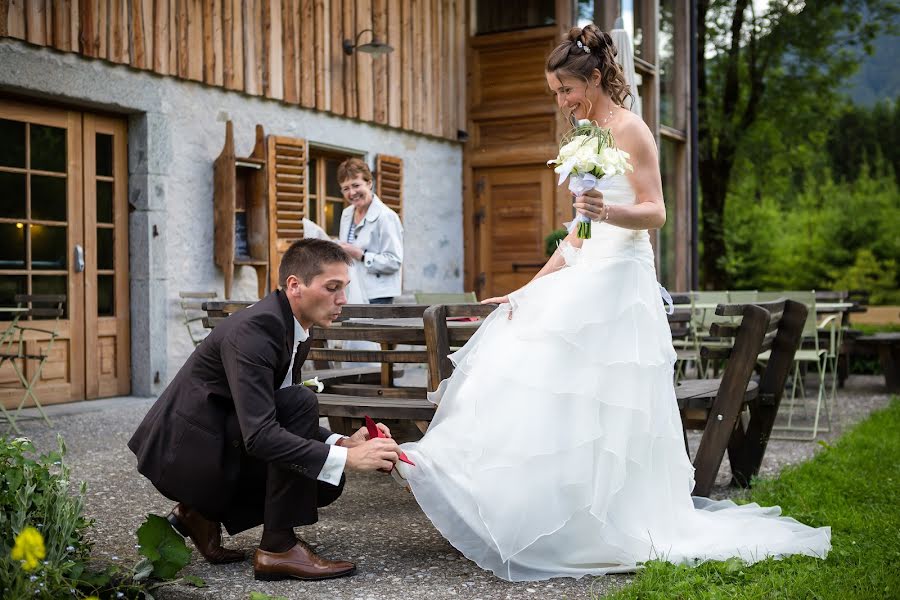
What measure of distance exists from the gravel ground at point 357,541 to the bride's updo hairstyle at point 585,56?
177 cm

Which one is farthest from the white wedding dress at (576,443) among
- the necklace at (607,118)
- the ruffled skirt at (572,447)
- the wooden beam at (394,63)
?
the wooden beam at (394,63)

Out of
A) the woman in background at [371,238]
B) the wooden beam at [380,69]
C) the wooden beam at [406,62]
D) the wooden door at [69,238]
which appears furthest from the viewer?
the wooden beam at [406,62]

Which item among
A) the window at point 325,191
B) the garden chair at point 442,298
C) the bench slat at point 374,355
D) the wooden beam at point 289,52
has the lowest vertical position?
the bench slat at point 374,355

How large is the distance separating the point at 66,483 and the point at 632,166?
7.00 ft

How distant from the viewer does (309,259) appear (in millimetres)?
2967

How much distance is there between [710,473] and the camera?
4.09 metres

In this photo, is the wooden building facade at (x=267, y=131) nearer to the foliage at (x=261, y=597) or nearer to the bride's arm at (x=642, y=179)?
the foliage at (x=261, y=597)

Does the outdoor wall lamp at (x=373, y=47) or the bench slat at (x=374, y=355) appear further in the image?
the outdoor wall lamp at (x=373, y=47)

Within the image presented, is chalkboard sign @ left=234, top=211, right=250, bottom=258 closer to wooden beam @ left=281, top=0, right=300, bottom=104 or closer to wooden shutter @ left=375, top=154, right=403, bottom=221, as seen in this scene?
wooden beam @ left=281, top=0, right=300, bottom=104


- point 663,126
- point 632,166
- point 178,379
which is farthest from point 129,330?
point 663,126

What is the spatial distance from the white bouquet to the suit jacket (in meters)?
1.03

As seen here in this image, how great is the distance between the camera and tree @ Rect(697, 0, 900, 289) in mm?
18750

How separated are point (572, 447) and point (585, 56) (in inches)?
55.1

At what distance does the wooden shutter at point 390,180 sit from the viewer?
33.3 feet
